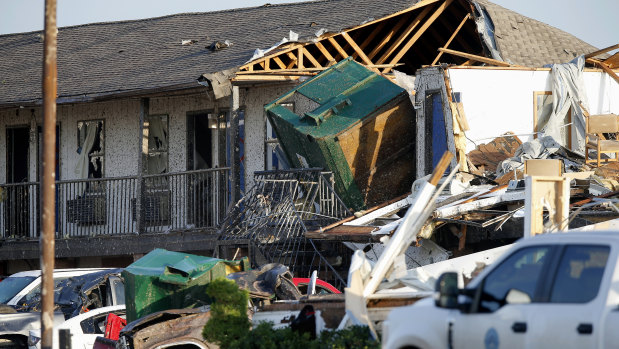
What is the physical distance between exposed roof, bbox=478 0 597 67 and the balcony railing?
249 inches

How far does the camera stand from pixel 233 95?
1894 cm

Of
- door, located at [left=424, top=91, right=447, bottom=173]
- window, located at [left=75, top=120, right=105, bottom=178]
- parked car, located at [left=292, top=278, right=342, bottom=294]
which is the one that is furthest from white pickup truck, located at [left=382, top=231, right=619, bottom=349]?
window, located at [left=75, top=120, right=105, bottom=178]

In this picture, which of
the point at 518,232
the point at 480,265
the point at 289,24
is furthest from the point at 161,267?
the point at 289,24

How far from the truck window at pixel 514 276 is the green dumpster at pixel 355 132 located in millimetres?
9417

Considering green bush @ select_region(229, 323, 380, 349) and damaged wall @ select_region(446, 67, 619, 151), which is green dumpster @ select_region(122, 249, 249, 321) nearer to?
green bush @ select_region(229, 323, 380, 349)

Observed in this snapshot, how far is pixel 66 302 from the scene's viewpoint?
1502cm

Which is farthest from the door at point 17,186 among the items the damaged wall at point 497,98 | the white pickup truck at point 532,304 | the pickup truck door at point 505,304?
the pickup truck door at point 505,304

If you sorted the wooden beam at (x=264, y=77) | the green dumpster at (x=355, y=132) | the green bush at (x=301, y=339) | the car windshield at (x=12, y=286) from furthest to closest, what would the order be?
the wooden beam at (x=264, y=77) → the green dumpster at (x=355, y=132) → the car windshield at (x=12, y=286) → the green bush at (x=301, y=339)

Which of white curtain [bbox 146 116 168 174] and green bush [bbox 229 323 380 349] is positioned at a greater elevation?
white curtain [bbox 146 116 168 174]

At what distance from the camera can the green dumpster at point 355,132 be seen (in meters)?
17.3

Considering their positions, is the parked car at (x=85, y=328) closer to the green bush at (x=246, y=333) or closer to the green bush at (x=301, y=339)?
the green bush at (x=246, y=333)

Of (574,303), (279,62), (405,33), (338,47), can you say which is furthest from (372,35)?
(574,303)

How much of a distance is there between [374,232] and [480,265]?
3.80 m

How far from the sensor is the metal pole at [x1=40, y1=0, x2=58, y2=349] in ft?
36.0
